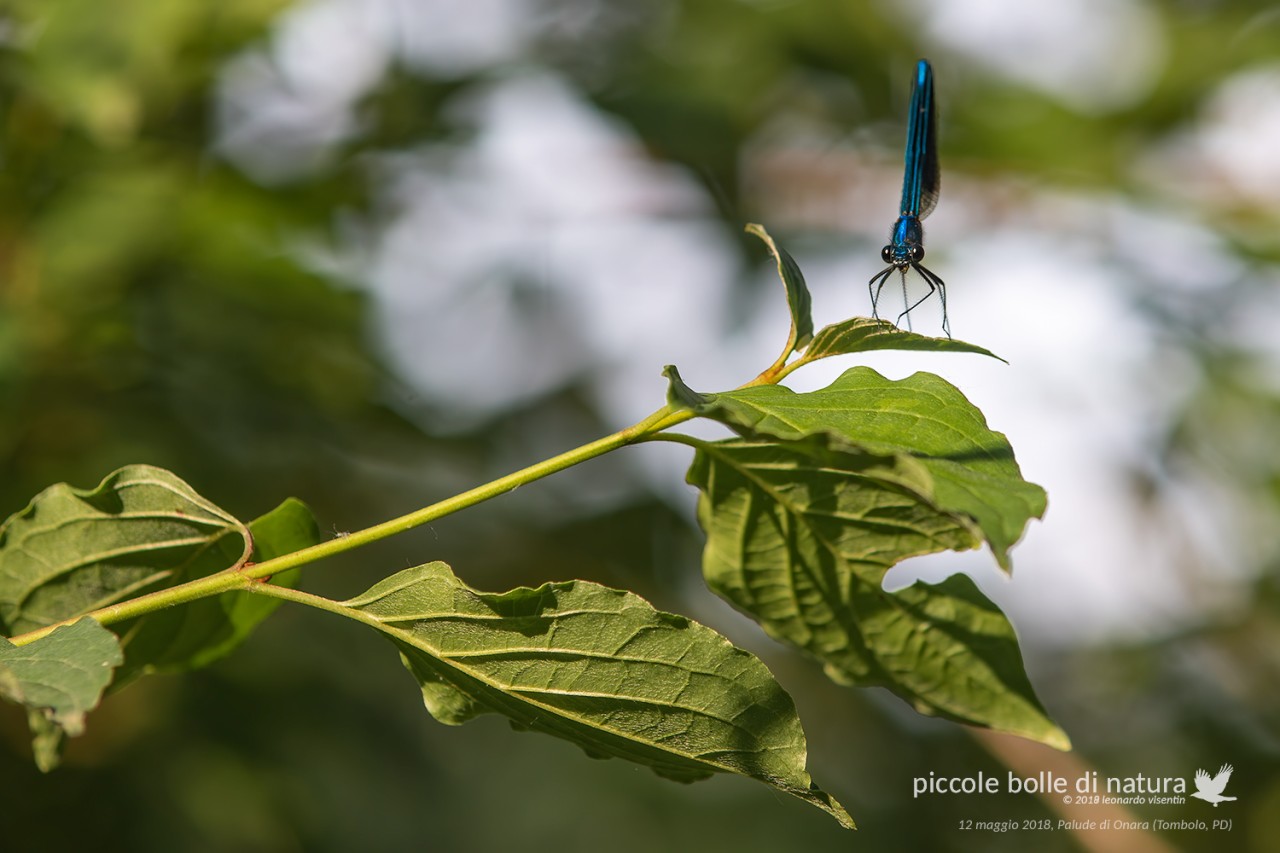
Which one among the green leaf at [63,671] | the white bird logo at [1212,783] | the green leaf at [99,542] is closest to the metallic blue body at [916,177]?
the green leaf at [99,542]

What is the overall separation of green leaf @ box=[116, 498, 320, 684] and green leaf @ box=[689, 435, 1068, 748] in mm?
492

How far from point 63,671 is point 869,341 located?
2.78 feet

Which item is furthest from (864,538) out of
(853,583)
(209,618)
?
(209,618)

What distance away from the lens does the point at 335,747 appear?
3256 millimetres

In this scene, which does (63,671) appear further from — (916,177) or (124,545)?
(916,177)

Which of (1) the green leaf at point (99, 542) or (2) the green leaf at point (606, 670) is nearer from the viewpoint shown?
(2) the green leaf at point (606, 670)

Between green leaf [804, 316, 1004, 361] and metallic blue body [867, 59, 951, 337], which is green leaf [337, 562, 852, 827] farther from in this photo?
metallic blue body [867, 59, 951, 337]

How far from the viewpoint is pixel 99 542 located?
1281mm

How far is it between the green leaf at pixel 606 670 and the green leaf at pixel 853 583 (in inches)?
2.9

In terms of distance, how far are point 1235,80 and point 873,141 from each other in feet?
4.16

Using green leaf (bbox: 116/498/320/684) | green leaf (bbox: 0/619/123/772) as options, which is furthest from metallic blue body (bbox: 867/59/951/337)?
green leaf (bbox: 0/619/123/772)

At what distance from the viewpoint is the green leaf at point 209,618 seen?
128 cm

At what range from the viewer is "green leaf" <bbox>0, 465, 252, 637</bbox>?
1.25 m

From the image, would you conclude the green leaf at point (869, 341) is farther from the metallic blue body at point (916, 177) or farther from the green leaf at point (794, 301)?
the metallic blue body at point (916, 177)
